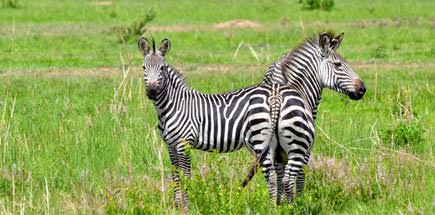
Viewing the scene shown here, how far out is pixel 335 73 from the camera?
290 inches

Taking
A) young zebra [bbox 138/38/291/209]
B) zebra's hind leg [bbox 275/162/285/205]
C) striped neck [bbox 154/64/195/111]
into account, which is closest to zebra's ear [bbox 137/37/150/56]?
young zebra [bbox 138/38/291/209]

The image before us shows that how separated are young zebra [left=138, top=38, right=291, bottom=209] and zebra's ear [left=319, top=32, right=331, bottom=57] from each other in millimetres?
835

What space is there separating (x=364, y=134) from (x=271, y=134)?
11.1ft

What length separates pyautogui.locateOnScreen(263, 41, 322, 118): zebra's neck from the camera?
7297mm

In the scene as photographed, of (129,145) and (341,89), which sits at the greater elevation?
(341,89)

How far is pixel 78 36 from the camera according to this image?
2369cm

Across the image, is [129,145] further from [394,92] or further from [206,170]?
[394,92]

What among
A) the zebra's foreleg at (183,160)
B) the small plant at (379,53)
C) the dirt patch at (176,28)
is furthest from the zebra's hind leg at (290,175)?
the dirt patch at (176,28)

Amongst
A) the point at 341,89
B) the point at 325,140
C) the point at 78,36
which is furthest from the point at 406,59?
the point at 341,89

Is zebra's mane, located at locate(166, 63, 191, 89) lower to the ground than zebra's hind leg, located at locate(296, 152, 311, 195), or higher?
higher

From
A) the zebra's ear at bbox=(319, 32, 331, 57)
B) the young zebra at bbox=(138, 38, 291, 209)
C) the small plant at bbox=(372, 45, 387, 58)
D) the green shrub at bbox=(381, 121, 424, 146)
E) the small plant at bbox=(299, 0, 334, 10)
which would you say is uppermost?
the zebra's ear at bbox=(319, 32, 331, 57)

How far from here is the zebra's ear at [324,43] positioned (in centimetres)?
Answer: 733

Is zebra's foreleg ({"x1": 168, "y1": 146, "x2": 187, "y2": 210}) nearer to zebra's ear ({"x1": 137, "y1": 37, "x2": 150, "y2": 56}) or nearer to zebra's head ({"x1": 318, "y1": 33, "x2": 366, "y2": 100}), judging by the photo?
zebra's ear ({"x1": 137, "y1": 37, "x2": 150, "y2": 56})

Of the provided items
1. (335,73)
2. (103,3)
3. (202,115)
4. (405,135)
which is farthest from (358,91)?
(103,3)
